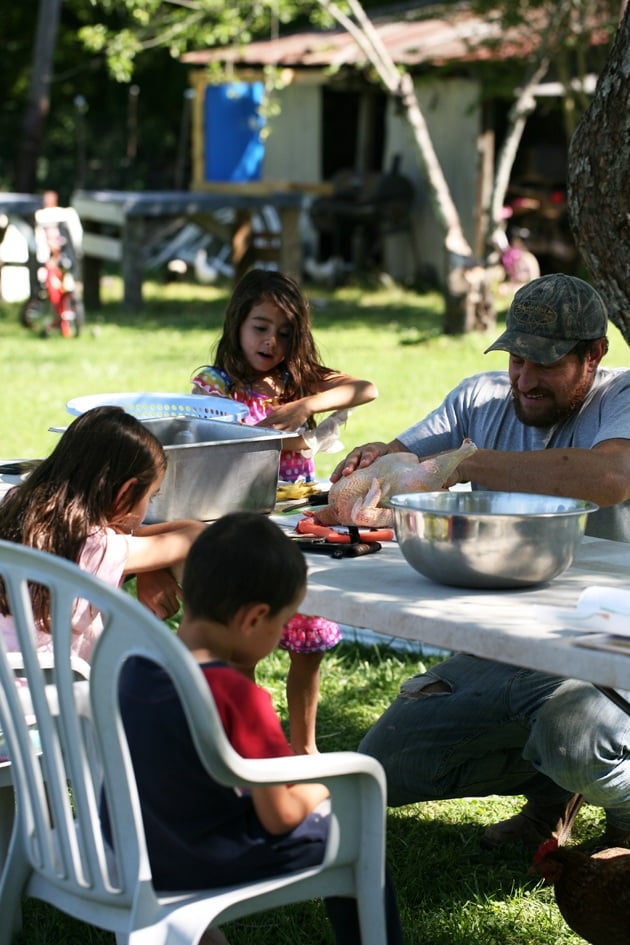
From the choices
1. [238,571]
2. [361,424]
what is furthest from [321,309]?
[238,571]

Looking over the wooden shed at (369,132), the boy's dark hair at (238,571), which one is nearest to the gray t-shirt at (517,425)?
the boy's dark hair at (238,571)

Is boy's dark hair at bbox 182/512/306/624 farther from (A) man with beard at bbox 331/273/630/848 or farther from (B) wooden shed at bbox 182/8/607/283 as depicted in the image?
(B) wooden shed at bbox 182/8/607/283

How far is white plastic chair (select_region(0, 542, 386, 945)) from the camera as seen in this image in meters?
2.08

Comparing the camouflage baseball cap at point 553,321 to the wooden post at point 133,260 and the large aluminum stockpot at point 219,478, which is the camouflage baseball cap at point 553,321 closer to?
the large aluminum stockpot at point 219,478

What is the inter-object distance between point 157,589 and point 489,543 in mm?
1037

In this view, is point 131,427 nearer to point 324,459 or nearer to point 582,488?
point 582,488

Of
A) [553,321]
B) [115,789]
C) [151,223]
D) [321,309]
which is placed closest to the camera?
[115,789]

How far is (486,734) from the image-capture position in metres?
3.27

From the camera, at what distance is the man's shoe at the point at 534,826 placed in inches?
144

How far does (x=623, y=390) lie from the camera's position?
3449mm

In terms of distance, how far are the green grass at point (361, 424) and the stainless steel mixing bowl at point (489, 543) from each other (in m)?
A: 1.04

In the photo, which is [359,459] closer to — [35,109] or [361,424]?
[361,424]

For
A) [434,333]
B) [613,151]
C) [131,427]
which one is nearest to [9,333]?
[434,333]

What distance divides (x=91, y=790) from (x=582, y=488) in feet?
4.54
